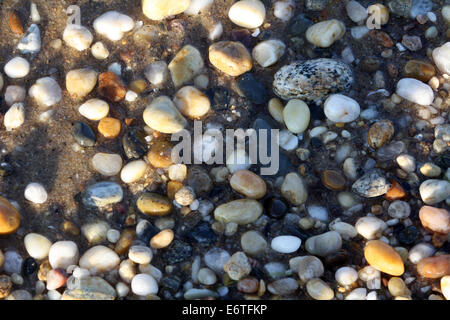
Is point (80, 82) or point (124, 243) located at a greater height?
point (80, 82)

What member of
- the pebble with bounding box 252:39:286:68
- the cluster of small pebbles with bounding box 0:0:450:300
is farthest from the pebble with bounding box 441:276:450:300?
the pebble with bounding box 252:39:286:68

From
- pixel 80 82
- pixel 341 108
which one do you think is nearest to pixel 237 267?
pixel 341 108

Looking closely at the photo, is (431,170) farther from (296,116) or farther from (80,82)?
(80,82)

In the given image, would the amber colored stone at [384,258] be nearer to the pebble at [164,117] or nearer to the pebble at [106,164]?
the pebble at [164,117]

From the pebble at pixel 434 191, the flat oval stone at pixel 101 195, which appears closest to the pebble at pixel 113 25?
the flat oval stone at pixel 101 195

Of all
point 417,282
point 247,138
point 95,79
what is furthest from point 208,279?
point 95,79
